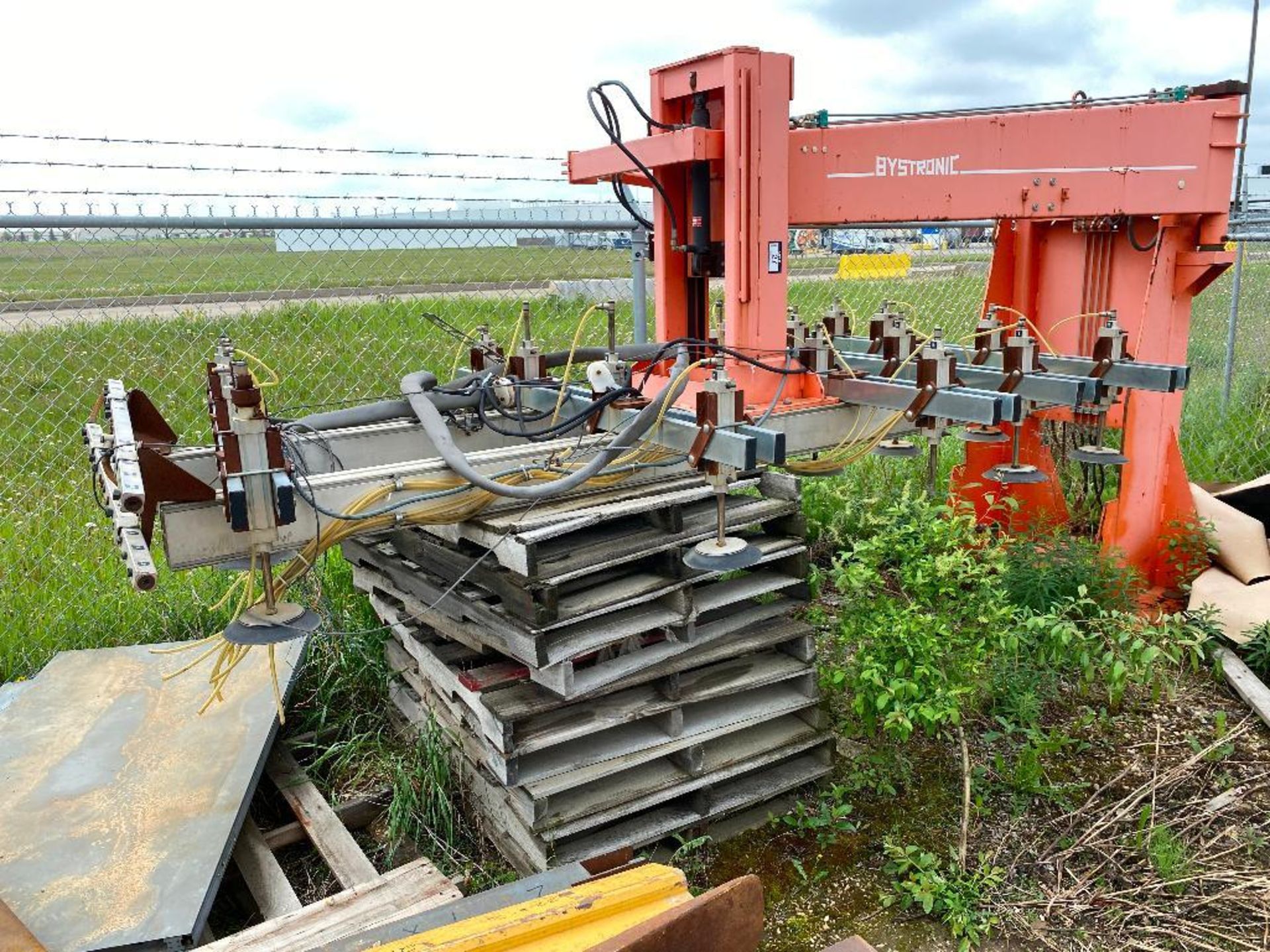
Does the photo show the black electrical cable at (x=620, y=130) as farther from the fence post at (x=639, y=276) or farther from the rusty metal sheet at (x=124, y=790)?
the rusty metal sheet at (x=124, y=790)

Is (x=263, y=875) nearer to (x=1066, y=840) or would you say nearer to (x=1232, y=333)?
(x=1066, y=840)

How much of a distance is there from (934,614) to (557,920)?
2.08m

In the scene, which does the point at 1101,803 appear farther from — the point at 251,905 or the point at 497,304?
the point at 497,304

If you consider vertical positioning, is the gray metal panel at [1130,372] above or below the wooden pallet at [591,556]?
above

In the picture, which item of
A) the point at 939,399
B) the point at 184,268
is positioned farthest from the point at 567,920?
the point at 184,268

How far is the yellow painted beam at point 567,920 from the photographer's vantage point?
6.32ft

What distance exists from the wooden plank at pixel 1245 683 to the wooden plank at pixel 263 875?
3.63 m

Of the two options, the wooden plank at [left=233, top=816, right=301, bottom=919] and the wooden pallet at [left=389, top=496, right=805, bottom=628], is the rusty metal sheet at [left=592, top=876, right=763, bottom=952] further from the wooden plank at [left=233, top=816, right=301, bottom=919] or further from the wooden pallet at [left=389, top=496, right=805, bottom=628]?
the wooden plank at [left=233, top=816, right=301, bottom=919]

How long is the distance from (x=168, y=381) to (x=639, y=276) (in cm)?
537

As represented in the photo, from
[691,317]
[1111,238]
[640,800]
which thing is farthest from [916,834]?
[1111,238]

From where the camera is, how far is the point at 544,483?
272cm

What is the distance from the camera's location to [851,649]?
4.28m

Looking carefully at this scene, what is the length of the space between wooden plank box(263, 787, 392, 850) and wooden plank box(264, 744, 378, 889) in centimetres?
4

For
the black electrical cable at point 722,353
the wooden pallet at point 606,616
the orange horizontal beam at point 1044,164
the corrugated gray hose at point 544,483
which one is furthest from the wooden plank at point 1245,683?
the corrugated gray hose at point 544,483
